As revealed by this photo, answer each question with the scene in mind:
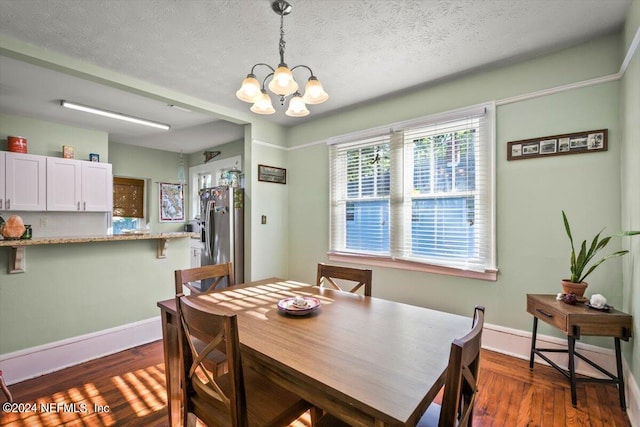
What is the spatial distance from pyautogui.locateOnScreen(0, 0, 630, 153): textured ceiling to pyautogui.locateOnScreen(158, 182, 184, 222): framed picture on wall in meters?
3.69

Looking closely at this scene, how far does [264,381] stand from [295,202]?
2.93 meters

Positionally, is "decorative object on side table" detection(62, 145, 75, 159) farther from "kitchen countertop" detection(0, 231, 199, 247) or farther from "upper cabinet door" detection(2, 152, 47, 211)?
"kitchen countertop" detection(0, 231, 199, 247)

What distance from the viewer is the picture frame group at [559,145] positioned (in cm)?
212

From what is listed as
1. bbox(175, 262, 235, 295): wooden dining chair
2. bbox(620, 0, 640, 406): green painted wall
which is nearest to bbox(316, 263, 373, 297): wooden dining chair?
bbox(175, 262, 235, 295): wooden dining chair

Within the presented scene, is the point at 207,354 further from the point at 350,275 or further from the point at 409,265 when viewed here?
the point at 409,265

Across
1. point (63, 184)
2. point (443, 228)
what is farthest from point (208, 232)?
point (443, 228)

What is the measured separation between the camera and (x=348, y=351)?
110cm

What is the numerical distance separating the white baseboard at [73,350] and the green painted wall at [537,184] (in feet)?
8.99

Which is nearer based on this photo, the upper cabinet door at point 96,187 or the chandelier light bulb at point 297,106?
the chandelier light bulb at point 297,106

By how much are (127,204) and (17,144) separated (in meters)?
1.89

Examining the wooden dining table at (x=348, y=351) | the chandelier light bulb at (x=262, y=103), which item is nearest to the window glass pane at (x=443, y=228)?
the wooden dining table at (x=348, y=351)

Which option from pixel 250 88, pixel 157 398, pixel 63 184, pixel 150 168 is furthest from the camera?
pixel 150 168

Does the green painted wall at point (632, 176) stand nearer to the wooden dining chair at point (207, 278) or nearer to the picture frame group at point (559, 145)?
the picture frame group at point (559, 145)

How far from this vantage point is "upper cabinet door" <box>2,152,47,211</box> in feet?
12.0
